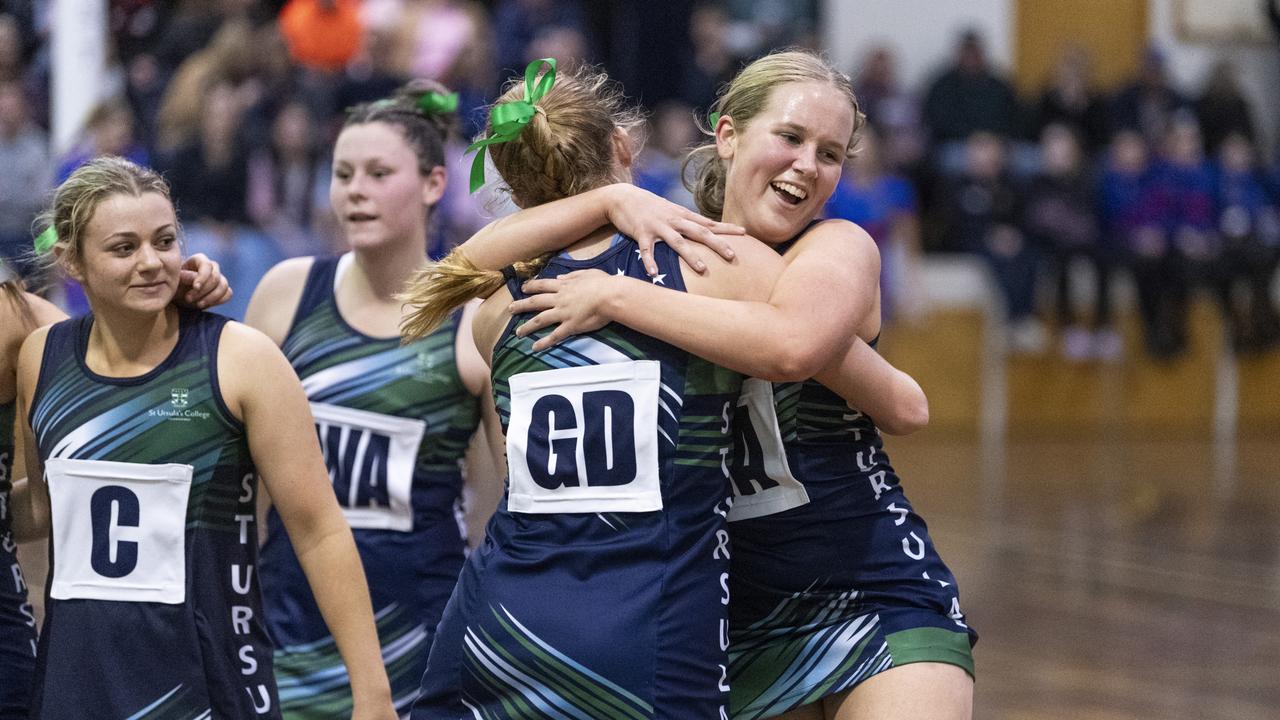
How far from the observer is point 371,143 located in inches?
136

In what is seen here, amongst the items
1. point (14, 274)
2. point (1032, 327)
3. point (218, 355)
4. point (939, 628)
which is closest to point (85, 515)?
point (218, 355)

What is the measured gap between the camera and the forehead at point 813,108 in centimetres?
250

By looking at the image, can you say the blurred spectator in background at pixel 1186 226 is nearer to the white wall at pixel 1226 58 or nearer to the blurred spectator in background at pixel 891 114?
the white wall at pixel 1226 58

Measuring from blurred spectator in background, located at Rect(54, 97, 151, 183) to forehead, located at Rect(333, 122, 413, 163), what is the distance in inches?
131

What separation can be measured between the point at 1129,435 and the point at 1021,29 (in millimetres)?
3924

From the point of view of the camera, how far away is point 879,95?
1308 cm

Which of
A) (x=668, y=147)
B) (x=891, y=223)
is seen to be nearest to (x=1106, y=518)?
(x=891, y=223)

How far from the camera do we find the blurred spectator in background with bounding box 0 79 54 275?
8.58 m

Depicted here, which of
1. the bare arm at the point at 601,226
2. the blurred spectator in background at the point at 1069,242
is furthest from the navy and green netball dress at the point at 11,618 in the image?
the blurred spectator in background at the point at 1069,242

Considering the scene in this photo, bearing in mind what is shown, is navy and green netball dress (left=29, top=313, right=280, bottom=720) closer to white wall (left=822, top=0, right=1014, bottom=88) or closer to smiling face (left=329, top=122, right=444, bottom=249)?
smiling face (left=329, top=122, right=444, bottom=249)

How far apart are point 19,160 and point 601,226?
24.3 feet

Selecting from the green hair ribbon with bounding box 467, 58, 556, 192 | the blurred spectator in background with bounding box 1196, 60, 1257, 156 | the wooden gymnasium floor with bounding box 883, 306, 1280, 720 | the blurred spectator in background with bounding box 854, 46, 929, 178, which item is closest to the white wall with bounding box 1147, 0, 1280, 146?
the blurred spectator in background with bounding box 1196, 60, 1257, 156

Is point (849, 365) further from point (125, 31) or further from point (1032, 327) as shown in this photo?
point (1032, 327)

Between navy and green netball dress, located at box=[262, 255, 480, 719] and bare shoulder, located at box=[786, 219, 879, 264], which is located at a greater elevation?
bare shoulder, located at box=[786, 219, 879, 264]
